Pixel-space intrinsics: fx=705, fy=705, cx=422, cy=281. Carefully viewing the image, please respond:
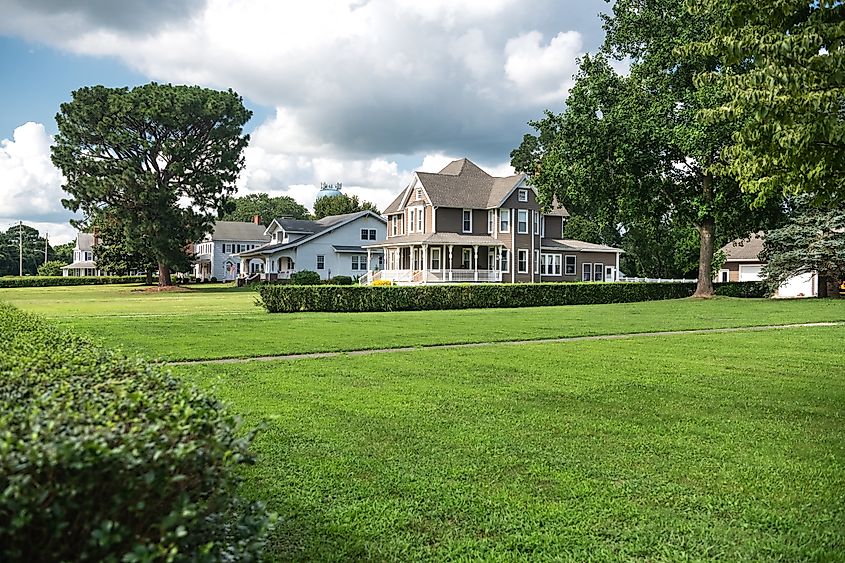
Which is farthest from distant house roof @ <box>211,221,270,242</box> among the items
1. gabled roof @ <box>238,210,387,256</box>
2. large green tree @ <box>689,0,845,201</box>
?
large green tree @ <box>689,0,845,201</box>

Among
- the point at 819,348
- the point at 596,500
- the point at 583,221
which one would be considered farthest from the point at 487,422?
the point at 583,221

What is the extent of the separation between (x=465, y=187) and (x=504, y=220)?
3.55m

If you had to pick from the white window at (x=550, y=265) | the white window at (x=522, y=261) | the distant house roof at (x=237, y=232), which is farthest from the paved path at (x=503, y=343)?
the distant house roof at (x=237, y=232)

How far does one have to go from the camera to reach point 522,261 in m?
48.0

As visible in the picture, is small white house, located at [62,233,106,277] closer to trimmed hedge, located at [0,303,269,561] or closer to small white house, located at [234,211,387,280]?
small white house, located at [234,211,387,280]

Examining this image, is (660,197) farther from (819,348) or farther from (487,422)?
(487,422)

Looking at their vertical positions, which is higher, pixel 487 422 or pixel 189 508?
pixel 189 508

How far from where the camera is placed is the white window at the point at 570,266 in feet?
168

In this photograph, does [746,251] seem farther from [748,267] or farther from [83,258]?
[83,258]

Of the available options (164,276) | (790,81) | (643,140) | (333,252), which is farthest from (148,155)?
(790,81)

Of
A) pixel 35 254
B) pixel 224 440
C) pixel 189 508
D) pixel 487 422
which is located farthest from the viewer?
pixel 35 254

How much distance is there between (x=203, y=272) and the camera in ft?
275

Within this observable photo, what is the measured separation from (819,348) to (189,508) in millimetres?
15180

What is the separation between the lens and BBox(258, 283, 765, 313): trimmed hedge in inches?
1057
